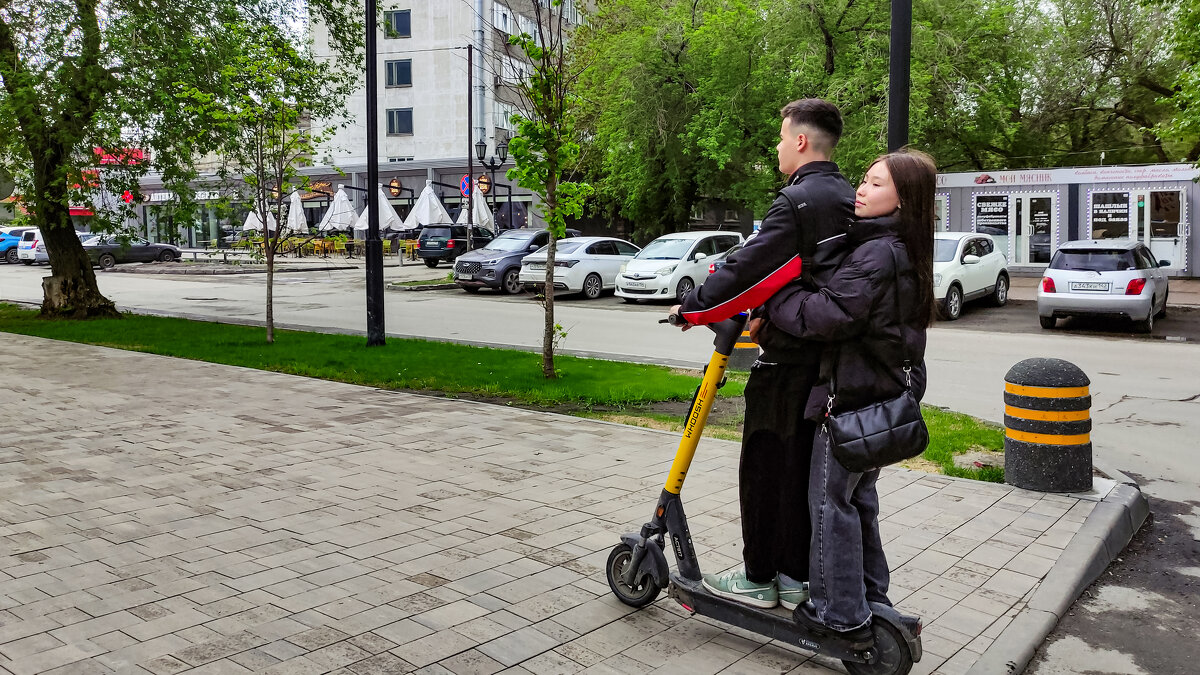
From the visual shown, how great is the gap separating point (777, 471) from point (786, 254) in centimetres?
83

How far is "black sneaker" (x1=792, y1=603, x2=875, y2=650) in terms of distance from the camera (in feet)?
11.1

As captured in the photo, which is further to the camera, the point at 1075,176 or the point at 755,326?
the point at 1075,176

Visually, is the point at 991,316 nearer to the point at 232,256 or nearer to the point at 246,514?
the point at 246,514

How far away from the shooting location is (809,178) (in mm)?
3469

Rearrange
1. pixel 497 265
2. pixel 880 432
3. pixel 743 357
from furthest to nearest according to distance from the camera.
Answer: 1. pixel 497 265
2. pixel 743 357
3. pixel 880 432

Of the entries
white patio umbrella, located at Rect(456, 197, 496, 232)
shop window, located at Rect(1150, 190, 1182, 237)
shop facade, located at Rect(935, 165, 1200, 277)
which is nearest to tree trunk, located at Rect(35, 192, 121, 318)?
shop facade, located at Rect(935, 165, 1200, 277)

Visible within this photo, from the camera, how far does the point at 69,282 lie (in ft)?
56.5

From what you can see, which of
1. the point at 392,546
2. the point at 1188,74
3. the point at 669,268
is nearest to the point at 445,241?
the point at 669,268

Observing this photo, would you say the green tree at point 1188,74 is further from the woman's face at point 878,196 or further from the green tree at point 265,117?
the woman's face at point 878,196

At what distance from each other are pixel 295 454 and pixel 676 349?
25.0ft

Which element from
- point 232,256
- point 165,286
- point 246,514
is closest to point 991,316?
point 246,514

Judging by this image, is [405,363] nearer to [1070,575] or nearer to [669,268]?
[1070,575]

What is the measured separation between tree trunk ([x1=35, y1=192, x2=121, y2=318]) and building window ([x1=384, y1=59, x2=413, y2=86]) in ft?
112

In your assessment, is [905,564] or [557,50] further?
[557,50]
